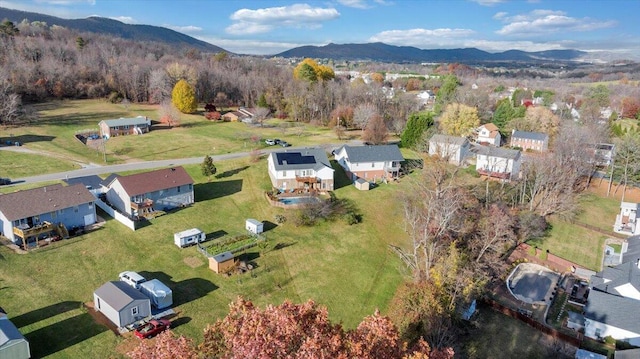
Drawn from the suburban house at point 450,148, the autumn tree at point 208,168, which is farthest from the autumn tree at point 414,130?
the autumn tree at point 208,168

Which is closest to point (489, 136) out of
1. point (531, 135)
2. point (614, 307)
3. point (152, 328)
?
point (531, 135)

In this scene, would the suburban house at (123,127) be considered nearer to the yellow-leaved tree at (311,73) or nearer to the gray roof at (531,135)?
the yellow-leaved tree at (311,73)

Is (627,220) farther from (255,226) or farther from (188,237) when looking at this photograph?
(188,237)

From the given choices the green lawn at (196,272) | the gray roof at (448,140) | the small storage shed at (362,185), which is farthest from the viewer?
the gray roof at (448,140)

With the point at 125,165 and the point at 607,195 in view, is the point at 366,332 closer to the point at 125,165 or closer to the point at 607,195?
the point at 125,165

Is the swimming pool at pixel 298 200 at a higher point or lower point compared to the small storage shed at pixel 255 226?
higher

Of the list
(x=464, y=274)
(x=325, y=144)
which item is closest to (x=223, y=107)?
(x=325, y=144)

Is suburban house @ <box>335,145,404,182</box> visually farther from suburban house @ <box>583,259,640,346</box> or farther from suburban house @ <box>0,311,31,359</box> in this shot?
suburban house @ <box>0,311,31,359</box>
